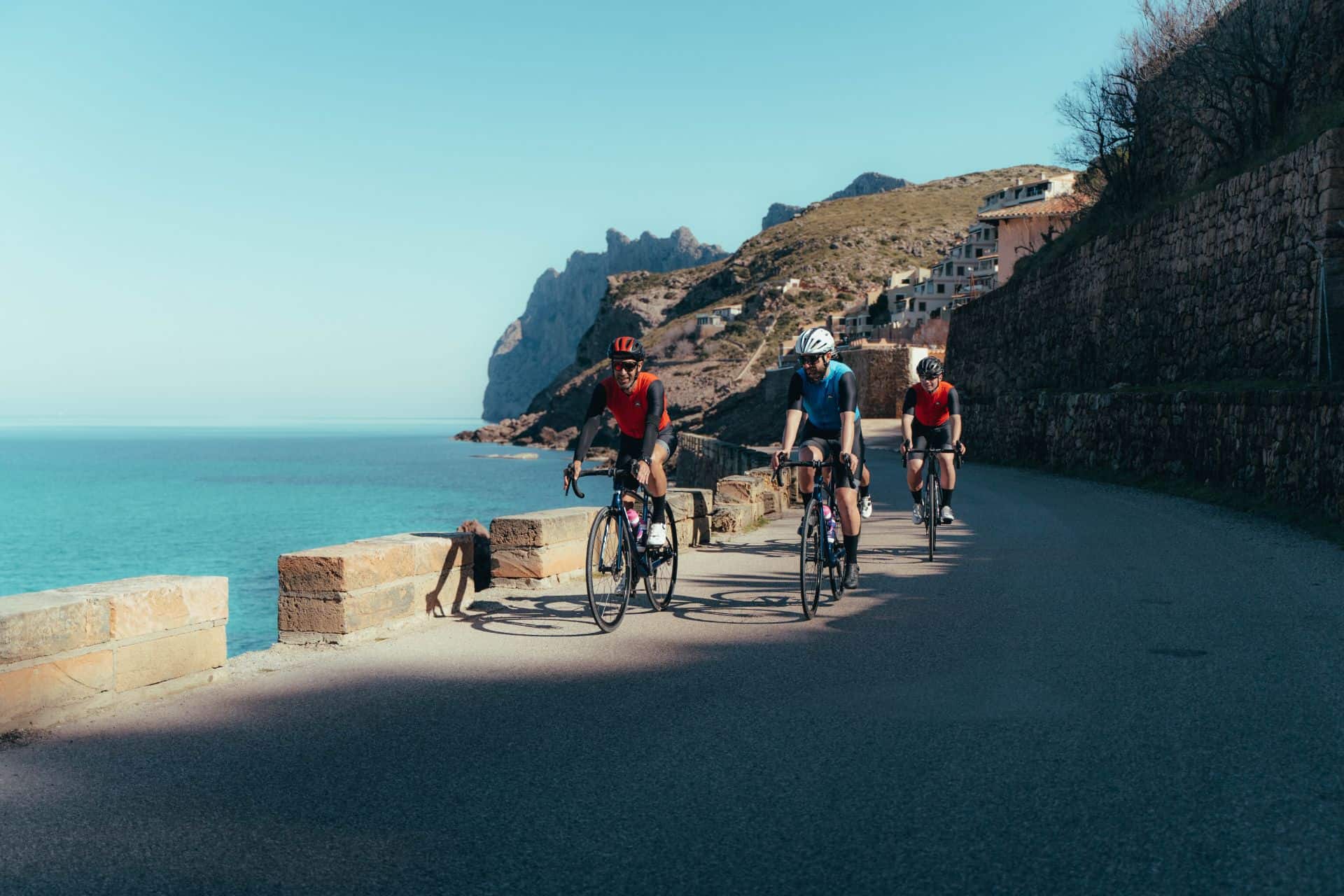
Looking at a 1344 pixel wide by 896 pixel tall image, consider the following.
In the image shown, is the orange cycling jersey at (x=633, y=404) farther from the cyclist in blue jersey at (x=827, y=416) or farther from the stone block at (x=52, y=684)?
the stone block at (x=52, y=684)

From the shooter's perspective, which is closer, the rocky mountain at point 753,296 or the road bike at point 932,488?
the road bike at point 932,488

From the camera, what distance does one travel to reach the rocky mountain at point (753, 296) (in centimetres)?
12238

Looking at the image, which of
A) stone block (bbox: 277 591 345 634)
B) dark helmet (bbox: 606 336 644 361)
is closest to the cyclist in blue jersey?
dark helmet (bbox: 606 336 644 361)

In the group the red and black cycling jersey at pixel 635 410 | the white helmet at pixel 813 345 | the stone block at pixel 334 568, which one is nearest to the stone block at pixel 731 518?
the red and black cycling jersey at pixel 635 410

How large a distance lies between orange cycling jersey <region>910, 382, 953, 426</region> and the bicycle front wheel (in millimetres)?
595

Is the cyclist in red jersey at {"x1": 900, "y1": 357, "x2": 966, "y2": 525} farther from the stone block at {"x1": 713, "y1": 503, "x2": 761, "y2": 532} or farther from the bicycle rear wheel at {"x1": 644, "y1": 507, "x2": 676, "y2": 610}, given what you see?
the stone block at {"x1": 713, "y1": 503, "x2": 761, "y2": 532}

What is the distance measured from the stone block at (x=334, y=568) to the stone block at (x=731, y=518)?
8.33m

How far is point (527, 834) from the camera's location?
390cm

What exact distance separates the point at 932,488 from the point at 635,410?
4466mm

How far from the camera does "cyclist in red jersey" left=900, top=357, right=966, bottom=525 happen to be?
37.9 feet

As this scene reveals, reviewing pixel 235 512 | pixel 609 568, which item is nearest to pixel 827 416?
pixel 609 568

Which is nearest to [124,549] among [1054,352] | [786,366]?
[1054,352]

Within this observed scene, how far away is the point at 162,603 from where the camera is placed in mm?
5941

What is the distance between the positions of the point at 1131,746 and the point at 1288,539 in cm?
966
